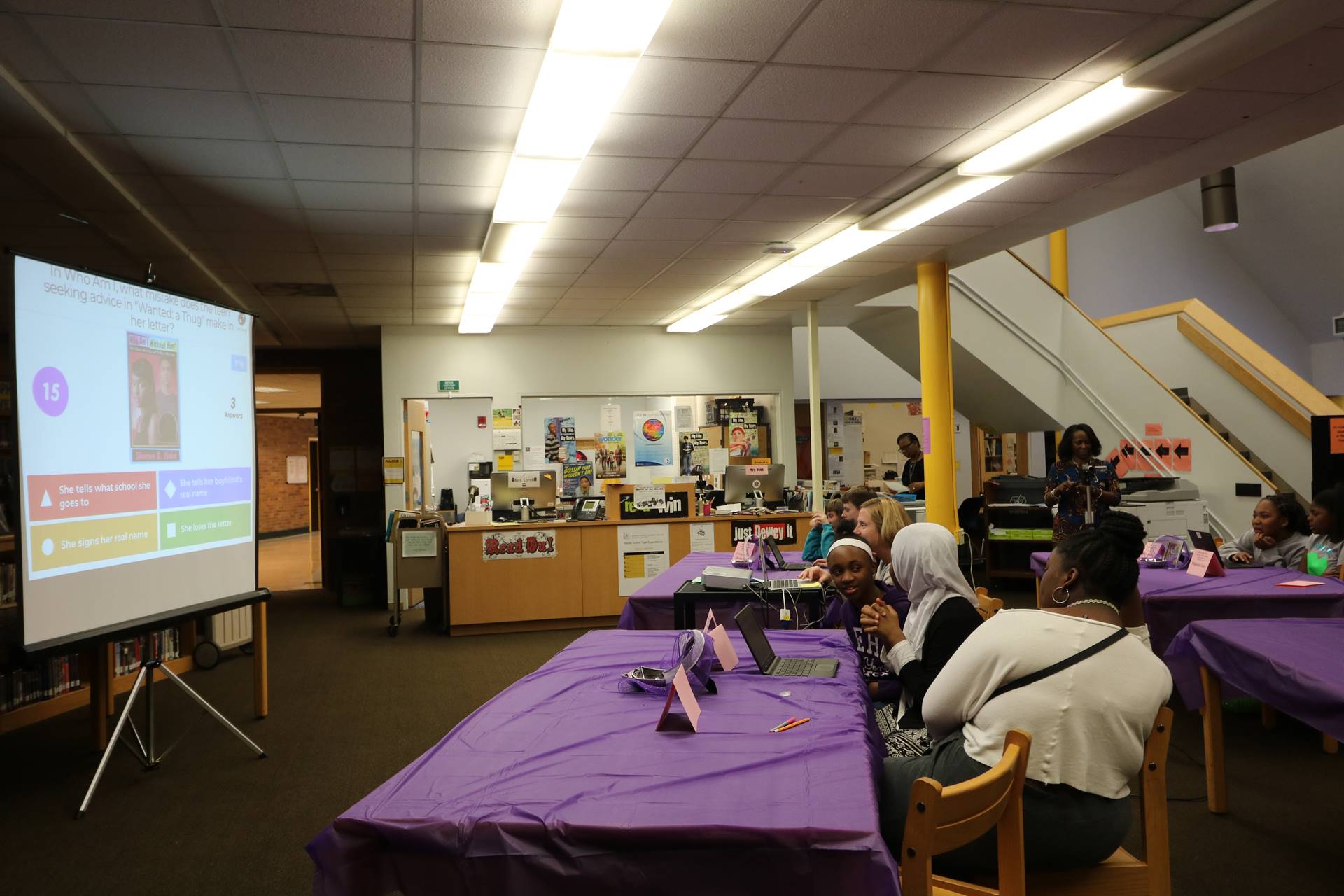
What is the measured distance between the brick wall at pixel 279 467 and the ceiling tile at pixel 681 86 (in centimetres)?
1632

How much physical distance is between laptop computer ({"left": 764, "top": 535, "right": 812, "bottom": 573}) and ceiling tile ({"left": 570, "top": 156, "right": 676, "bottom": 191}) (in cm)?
215

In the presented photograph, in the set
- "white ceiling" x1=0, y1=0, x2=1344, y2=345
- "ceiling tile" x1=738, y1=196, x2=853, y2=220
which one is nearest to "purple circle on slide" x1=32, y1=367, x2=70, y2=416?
"white ceiling" x1=0, y1=0, x2=1344, y2=345

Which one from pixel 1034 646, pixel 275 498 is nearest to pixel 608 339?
pixel 1034 646

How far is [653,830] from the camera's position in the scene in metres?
1.68

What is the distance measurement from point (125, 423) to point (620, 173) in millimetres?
2675

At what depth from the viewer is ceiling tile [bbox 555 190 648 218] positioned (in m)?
5.18

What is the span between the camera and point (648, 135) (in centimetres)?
428

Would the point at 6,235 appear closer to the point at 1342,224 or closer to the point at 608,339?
the point at 608,339

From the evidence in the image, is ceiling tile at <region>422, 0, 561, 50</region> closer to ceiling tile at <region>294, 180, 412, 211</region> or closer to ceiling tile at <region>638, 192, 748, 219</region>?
ceiling tile at <region>294, 180, 412, 211</region>

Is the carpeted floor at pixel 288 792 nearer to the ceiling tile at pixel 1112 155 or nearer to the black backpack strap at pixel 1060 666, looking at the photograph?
the black backpack strap at pixel 1060 666

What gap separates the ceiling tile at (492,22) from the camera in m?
3.00

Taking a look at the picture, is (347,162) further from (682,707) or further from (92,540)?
(682,707)

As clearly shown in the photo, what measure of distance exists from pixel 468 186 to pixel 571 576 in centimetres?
398

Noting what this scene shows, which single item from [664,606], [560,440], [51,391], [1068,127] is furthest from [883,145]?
[560,440]
